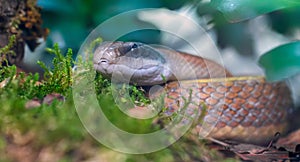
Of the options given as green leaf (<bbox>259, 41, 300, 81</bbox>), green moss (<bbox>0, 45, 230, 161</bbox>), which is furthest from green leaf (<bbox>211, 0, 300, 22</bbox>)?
green moss (<bbox>0, 45, 230, 161</bbox>)

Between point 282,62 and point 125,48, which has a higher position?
point 125,48

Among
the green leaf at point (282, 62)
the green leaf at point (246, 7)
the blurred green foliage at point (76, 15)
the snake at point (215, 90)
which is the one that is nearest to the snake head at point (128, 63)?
the snake at point (215, 90)

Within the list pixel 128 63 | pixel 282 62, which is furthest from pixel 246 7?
pixel 128 63

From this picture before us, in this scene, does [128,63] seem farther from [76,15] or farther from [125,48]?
[76,15]

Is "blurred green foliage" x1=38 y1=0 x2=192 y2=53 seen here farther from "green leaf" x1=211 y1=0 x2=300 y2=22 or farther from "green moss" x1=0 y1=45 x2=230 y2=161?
"green moss" x1=0 y1=45 x2=230 y2=161

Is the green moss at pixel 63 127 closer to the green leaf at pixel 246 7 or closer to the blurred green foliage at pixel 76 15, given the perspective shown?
the green leaf at pixel 246 7

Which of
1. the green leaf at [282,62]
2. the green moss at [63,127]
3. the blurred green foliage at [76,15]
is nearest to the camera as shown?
the green moss at [63,127]

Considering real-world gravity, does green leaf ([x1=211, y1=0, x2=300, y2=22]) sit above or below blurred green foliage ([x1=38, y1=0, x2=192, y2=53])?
below
